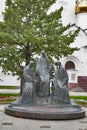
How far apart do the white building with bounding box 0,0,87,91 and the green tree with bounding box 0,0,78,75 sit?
13.8m

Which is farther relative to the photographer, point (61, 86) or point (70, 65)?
point (70, 65)

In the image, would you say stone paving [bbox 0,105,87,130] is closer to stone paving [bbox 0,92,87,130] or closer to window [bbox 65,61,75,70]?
stone paving [bbox 0,92,87,130]

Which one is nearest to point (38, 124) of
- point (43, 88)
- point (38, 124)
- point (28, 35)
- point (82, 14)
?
point (38, 124)

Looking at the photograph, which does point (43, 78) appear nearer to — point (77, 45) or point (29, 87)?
point (29, 87)

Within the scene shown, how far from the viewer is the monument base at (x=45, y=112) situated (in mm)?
12750

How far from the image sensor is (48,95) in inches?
584

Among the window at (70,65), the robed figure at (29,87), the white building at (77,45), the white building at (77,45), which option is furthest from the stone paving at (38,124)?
the window at (70,65)

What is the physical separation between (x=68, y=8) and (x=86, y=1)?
8.17 feet

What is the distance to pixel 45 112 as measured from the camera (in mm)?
12891

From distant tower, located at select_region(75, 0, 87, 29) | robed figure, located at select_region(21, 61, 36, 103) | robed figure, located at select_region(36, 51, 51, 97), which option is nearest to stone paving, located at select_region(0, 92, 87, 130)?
robed figure, located at select_region(21, 61, 36, 103)

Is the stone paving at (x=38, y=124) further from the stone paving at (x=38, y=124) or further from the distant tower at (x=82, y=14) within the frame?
the distant tower at (x=82, y=14)

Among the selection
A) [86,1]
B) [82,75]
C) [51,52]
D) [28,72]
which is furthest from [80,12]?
[28,72]

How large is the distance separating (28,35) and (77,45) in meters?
18.5

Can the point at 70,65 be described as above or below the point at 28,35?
below
